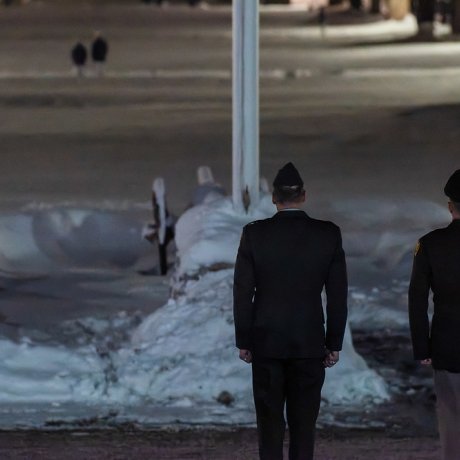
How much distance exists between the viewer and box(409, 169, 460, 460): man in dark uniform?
551cm

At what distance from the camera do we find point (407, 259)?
40.0 feet

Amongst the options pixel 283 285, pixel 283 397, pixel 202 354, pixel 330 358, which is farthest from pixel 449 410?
pixel 202 354

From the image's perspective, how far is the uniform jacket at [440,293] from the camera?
5508 millimetres

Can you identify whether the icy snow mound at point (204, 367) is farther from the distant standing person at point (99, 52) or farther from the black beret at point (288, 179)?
the distant standing person at point (99, 52)

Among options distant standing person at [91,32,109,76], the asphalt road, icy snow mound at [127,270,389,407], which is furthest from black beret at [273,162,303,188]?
distant standing person at [91,32,109,76]

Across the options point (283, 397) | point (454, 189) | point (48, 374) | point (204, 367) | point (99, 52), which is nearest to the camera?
point (454, 189)

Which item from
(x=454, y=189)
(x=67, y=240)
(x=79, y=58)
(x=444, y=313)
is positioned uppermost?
(x=454, y=189)

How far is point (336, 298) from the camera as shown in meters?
5.77

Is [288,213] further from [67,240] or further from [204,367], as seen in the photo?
[67,240]

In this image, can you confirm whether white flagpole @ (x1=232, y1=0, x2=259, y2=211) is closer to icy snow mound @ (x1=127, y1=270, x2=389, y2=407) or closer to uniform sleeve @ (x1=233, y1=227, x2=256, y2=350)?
icy snow mound @ (x1=127, y1=270, x2=389, y2=407)

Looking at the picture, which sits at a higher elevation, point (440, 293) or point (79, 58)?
point (440, 293)

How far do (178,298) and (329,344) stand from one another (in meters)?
3.70

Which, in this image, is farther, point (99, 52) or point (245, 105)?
point (99, 52)

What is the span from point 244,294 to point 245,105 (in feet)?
17.3
